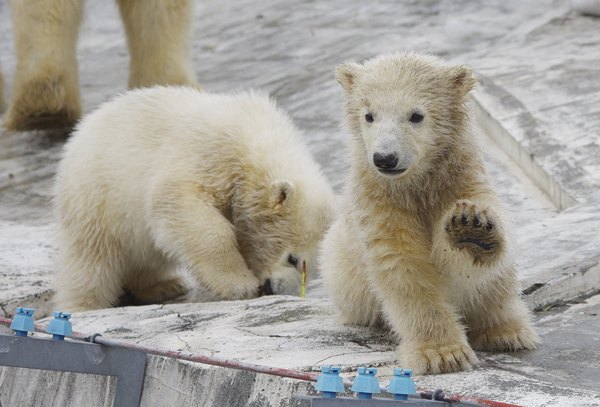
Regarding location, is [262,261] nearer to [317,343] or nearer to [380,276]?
[317,343]

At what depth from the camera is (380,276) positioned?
2578 mm

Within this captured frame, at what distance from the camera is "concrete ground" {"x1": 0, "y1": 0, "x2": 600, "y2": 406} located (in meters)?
2.60

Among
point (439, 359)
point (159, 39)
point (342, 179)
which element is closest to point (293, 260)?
point (342, 179)

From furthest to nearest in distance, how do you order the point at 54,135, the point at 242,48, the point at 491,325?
the point at 242,48, the point at 54,135, the point at 491,325

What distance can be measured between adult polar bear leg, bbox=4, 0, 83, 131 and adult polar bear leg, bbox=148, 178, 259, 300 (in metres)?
2.71

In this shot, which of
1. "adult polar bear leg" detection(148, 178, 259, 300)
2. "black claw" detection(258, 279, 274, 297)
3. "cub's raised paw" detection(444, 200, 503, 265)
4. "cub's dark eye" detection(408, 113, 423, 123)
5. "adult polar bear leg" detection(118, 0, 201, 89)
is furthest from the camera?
"adult polar bear leg" detection(118, 0, 201, 89)

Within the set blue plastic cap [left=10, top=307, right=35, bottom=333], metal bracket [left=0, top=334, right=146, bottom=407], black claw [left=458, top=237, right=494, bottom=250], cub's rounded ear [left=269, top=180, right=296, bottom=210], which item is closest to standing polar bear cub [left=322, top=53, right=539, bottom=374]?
black claw [left=458, top=237, right=494, bottom=250]

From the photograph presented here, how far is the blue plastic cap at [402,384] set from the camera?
6.06 ft

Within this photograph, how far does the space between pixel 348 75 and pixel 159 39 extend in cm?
444

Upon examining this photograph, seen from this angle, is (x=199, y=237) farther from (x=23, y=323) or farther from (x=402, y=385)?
(x=402, y=385)

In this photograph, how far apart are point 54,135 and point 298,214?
12.0 feet

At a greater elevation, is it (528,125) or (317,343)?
(528,125)

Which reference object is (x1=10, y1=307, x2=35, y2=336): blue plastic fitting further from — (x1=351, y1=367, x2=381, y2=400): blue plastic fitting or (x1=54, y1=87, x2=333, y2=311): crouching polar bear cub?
(x1=54, y1=87, x2=333, y2=311): crouching polar bear cub

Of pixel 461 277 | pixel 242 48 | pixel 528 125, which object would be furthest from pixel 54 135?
pixel 461 277
